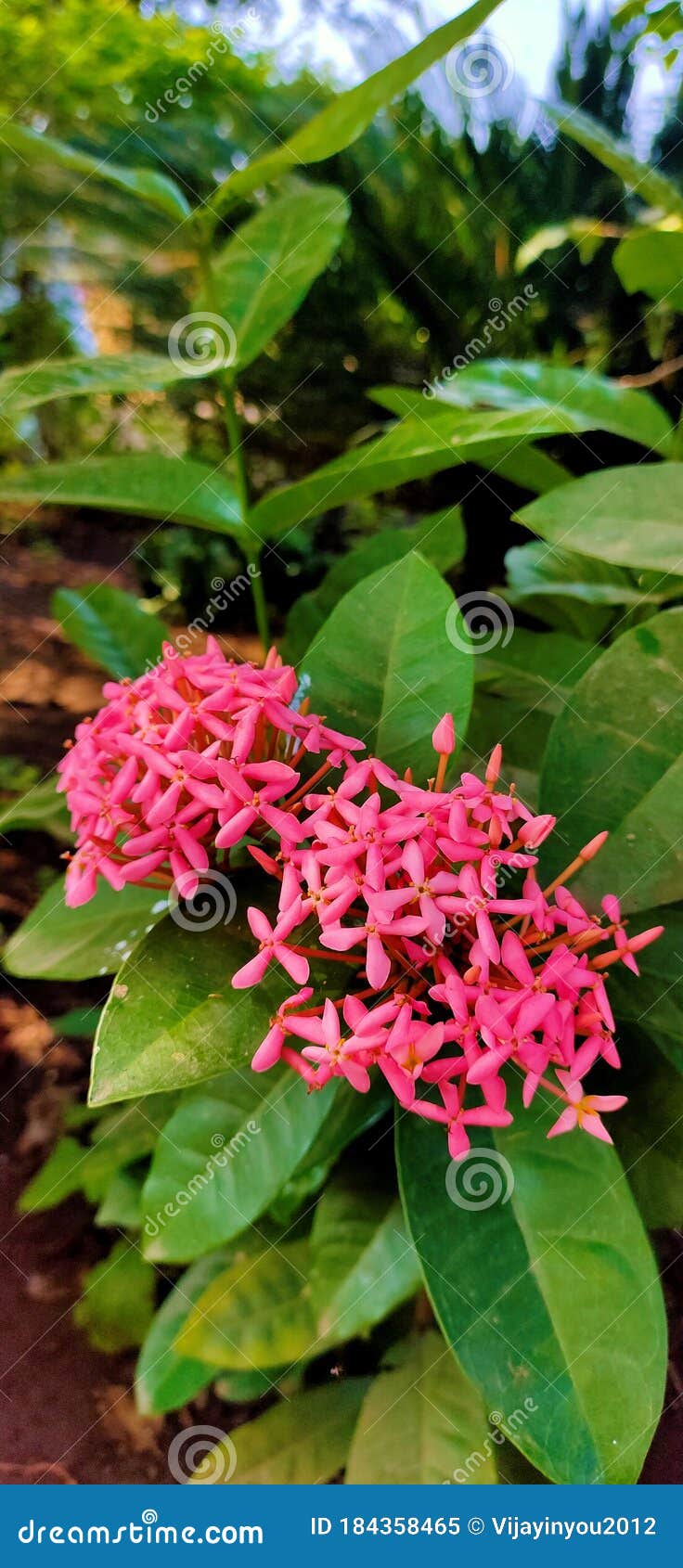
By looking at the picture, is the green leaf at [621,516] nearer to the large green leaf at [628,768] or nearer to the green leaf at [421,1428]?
the large green leaf at [628,768]

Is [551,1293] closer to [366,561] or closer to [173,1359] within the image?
[173,1359]

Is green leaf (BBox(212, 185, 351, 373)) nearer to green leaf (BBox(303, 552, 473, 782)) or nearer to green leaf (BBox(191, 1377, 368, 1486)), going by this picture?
green leaf (BBox(303, 552, 473, 782))

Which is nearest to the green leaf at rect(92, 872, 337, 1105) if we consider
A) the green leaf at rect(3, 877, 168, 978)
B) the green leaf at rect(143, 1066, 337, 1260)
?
the green leaf at rect(143, 1066, 337, 1260)

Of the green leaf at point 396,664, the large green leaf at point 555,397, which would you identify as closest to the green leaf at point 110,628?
the large green leaf at point 555,397
